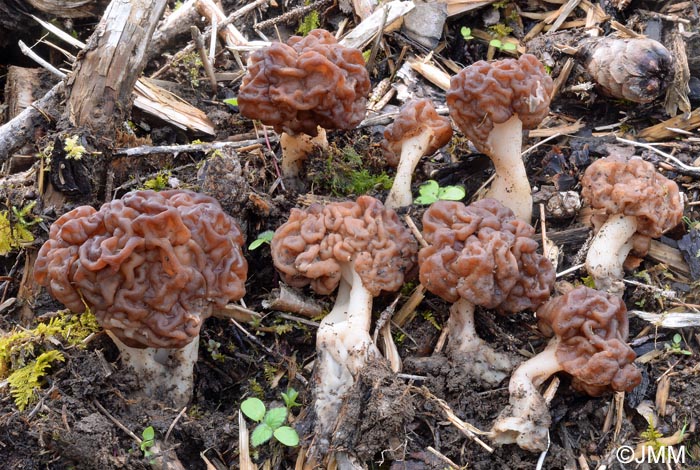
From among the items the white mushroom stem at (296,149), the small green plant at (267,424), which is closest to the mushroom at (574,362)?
the small green plant at (267,424)

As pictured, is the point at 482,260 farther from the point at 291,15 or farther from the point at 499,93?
the point at 291,15

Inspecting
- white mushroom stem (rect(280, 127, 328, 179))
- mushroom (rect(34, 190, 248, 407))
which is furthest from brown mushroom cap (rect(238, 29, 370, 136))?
mushroom (rect(34, 190, 248, 407))

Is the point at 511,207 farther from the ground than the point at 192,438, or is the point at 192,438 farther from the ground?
the point at 511,207

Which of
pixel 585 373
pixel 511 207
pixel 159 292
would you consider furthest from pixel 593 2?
pixel 159 292

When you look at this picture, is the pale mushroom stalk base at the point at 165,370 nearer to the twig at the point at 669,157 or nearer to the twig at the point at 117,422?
the twig at the point at 117,422

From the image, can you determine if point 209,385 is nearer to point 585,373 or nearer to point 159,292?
point 159,292

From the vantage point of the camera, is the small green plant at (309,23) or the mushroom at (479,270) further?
the small green plant at (309,23)
